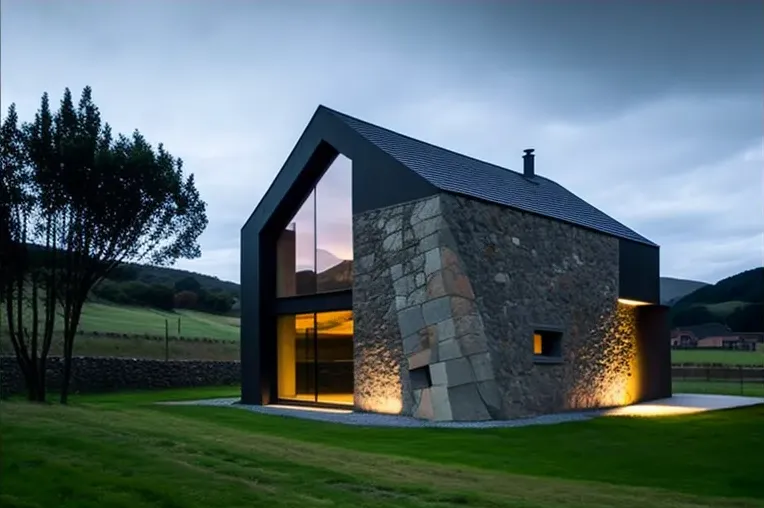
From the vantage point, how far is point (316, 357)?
1823 centimetres

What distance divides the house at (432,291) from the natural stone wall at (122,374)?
8023mm

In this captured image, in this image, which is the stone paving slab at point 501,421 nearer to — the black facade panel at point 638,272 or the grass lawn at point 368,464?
the grass lawn at point 368,464

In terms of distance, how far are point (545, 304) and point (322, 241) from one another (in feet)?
19.2

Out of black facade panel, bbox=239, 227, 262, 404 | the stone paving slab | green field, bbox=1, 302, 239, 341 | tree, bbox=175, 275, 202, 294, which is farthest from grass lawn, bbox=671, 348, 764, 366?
tree, bbox=175, 275, 202, 294

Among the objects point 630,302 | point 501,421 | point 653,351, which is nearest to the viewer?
point 501,421

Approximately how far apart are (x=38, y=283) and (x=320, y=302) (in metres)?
7.08

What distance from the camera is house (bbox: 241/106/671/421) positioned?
48.9 ft

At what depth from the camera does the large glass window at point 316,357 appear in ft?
57.1

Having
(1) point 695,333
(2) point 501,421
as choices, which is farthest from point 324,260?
(1) point 695,333

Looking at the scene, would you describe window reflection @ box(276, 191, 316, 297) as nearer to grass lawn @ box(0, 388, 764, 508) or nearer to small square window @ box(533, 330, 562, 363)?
grass lawn @ box(0, 388, 764, 508)

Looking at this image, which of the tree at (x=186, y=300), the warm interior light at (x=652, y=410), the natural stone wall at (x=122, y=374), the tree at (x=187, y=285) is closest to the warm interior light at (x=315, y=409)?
the warm interior light at (x=652, y=410)

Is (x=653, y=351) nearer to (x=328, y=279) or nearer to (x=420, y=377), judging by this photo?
(x=420, y=377)

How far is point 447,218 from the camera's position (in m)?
15.0

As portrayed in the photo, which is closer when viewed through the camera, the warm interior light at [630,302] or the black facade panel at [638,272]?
the warm interior light at [630,302]
